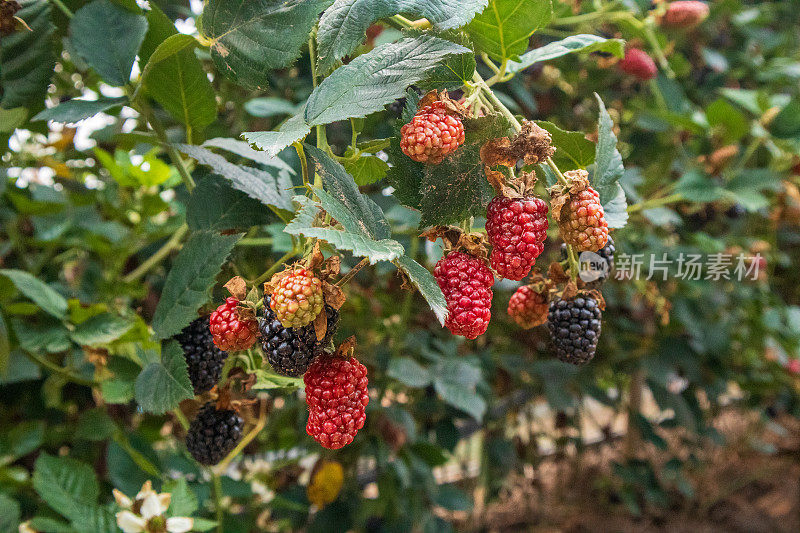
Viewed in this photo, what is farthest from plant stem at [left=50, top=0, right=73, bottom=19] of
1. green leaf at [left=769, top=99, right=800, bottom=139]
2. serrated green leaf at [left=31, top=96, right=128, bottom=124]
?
green leaf at [left=769, top=99, right=800, bottom=139]

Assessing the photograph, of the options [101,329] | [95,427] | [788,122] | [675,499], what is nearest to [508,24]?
[101,329]

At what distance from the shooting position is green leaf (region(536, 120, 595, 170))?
447 millimetres

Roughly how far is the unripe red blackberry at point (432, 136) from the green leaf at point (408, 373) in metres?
0.64

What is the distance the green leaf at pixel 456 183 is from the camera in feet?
1.28

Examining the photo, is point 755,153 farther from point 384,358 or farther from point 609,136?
point 609,136

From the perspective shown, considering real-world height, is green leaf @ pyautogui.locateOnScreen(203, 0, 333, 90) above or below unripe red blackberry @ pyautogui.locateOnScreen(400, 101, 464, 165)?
above

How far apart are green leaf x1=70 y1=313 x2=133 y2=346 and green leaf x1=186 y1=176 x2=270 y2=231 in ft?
0.58

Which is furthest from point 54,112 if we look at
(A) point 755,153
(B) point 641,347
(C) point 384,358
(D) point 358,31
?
(A) point 755,153

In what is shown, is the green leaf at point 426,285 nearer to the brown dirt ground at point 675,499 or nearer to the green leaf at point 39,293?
the green leaf at point 39,293

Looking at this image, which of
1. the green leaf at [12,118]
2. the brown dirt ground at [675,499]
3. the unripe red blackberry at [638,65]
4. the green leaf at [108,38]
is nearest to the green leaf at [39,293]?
the green leaf at [12,118]

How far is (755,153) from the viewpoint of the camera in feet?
5.23

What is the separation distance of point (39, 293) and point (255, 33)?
44 cm

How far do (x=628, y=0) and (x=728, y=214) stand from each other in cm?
63

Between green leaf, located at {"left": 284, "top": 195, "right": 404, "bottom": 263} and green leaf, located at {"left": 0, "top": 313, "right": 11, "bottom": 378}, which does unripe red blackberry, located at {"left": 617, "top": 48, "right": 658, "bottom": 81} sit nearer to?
green leaf, located at {"left": 284, "top": 195, "right": 404, "bottom": 263}
